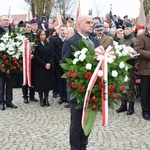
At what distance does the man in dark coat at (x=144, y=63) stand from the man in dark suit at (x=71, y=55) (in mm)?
2632

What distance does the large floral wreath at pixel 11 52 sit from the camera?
8.50 meters

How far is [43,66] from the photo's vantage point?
9.18 meters

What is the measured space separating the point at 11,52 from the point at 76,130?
13.1 ft

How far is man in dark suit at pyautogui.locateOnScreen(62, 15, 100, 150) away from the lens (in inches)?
192

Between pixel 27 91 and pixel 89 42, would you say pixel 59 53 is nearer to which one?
pixel 27 91

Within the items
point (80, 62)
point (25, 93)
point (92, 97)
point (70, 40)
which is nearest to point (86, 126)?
point (92, 97)

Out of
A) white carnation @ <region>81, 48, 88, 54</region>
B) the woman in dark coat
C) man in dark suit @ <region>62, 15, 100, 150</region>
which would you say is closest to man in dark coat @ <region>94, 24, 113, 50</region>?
the woman in dark coat

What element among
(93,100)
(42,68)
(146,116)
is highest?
(42,68)

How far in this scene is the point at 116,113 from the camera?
8336 millimetres

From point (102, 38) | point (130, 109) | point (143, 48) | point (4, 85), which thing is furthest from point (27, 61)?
point (143, 48)

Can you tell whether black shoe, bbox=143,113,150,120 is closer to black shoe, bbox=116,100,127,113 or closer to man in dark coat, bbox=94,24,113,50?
black shoe, bbox=116,100,127,113

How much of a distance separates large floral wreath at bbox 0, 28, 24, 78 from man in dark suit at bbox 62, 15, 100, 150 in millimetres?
3721

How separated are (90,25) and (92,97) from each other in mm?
987

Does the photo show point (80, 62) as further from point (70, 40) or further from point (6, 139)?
point (6, 139)
